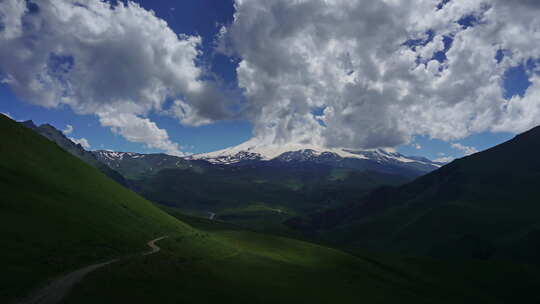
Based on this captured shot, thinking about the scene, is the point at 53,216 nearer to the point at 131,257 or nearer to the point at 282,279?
the point at 131,257

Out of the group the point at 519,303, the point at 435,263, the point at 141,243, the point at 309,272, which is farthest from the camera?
the point at 435,263

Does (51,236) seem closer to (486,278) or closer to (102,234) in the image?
(102,234)

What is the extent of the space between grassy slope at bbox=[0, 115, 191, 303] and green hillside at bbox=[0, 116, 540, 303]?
0.70ft

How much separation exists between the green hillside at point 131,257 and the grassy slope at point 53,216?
0.21 metres

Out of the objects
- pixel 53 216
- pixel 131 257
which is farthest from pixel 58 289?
pixel 53 216

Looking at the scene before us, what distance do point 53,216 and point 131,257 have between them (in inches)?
754

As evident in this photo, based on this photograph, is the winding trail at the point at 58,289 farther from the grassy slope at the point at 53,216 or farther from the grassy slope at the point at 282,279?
the grassy slope at the point at 53,216

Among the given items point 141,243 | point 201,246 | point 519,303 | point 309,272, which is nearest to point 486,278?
point 519,303

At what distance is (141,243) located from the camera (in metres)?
67.3

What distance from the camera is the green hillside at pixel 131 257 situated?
40.9 meters

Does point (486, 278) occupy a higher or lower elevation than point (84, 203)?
lower

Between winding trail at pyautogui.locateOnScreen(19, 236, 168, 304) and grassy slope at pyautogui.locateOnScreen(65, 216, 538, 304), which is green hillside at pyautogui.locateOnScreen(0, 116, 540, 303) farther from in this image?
winding trail at pyautogui.locateOnScreen(19, 236, 168, 304)

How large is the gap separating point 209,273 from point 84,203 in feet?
131

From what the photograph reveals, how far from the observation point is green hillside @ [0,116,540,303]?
4091 cm
